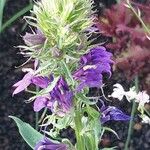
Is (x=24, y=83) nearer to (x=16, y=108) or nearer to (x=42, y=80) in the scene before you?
(x=42, y=80)

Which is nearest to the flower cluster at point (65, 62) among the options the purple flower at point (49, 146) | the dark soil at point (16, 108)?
the purple flower at point (49, 146)

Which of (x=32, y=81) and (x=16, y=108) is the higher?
(x=32, y=81)

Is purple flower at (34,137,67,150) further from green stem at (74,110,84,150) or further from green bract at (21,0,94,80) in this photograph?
green bract at (21,0,94,80)

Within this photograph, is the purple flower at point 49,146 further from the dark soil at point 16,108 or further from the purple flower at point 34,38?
the dark soil at point 16,108

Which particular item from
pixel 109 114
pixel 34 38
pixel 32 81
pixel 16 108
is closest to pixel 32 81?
pixel 32 81

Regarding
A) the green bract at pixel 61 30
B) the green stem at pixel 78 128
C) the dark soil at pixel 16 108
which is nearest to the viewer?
the green bract at pixel 61 30

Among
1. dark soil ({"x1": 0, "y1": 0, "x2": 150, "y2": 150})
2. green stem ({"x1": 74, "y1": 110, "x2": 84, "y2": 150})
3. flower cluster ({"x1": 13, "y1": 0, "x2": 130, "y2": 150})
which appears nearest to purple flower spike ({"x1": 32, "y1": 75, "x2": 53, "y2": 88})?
flower cluster ({"x1": 13, "y1": 0, "x2": 130, "y2": 150})
